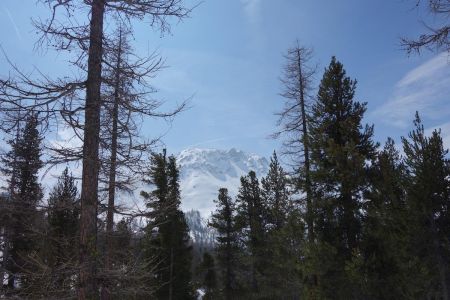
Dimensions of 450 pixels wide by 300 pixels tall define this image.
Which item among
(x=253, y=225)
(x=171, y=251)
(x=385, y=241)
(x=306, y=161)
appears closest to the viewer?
(x=385, y=241)

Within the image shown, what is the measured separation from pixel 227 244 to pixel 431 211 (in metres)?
21.4

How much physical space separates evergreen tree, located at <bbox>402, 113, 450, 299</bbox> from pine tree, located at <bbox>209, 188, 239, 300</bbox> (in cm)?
1983

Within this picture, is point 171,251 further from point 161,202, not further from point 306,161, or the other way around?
point 161,202

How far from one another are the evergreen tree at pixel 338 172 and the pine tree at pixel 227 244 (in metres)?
19.2

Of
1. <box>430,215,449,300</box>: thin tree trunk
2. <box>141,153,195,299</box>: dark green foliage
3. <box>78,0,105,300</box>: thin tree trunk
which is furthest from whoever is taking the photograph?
<box>141,153,195,299</box>: dark green foliage

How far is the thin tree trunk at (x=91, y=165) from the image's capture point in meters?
5.61

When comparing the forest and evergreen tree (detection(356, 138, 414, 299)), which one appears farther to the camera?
evergreen tree (detection(356, 138, 414, 299))

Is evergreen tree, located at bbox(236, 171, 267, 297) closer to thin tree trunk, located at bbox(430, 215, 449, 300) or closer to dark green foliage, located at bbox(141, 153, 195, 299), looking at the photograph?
dark green foliage, located at bbox(141, 153, 195, 299)

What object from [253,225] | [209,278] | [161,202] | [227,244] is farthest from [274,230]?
[161,202]

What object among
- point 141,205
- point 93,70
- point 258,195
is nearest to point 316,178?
point 141,205

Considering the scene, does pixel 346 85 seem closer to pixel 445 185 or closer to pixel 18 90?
pixel 445 185

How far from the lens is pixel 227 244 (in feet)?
116

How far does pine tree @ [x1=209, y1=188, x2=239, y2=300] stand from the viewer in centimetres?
3444

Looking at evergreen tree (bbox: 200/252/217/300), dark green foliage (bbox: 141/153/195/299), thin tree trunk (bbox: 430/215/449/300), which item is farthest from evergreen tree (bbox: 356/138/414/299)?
evergreen tree (bbox: 200/252/217/300)
